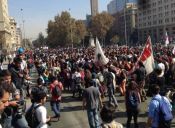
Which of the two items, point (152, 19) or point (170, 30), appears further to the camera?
point (152, 19)

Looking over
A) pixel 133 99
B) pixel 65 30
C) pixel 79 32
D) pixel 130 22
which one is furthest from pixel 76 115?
pixel 130 22

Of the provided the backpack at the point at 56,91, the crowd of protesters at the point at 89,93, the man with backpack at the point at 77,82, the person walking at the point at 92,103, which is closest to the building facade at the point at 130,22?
the crowd of protesters at the point at 89,93

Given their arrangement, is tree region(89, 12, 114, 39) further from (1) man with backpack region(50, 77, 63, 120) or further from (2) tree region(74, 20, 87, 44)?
(1) man with backpack region(50, 77, 63, 120)

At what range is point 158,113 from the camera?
880cm

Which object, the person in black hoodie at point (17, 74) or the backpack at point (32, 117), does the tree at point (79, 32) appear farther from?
the backpack at point (32, 117)

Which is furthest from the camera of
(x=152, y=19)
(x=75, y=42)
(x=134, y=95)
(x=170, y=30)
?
(x=152, y=19)

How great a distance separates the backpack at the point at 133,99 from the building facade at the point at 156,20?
145372 mm

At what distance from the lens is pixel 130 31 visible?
177750mm

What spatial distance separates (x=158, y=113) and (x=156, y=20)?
16203cm

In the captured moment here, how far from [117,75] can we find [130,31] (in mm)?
159082

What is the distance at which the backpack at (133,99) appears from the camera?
476 inches

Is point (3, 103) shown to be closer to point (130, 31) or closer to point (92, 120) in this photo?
point (92, 120)

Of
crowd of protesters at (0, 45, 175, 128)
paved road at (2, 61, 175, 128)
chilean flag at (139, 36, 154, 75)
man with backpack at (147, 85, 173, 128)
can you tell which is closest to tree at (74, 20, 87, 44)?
crowd of protesters at (0, 45, 175, 128)

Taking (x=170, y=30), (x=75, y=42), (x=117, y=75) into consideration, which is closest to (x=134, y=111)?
(x=117, y=75)
